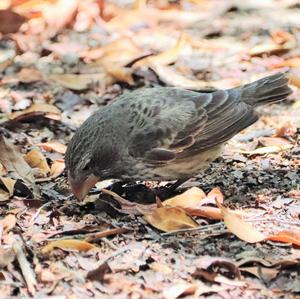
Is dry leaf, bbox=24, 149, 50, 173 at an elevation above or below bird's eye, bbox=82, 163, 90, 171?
below

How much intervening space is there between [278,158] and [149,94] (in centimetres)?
114

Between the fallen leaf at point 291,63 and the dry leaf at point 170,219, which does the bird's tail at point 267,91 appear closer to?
the dry leaf at point 170,219

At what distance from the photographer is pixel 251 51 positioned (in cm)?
866

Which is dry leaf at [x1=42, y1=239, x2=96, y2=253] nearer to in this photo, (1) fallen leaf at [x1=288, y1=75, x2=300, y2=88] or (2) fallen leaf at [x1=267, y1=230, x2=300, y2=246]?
(2) fallen leaf at [x1=267, y1=230, x2=300, y2=246]

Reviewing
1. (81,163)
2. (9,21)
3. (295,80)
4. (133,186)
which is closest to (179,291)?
Answer: (81,163)

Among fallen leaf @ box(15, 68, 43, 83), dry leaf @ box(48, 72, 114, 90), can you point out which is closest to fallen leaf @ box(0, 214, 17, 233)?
dry leaf @ box(48, 72, 114, 90)

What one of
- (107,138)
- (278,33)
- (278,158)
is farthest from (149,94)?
(278,33)

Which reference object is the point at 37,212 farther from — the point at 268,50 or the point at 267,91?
the point at 268,50

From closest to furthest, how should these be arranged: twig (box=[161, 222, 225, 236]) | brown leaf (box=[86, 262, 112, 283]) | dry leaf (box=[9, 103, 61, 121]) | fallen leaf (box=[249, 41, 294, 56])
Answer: brown leaf (box=[86, 262, 112, 283])
twig (box=[161, 222, 225, 236])
dry leaf (box=[9, 103, 61, 121])
fallen leaf (box=[249, 41, 294, 56])

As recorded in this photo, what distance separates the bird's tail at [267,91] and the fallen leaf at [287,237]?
1.60 meters

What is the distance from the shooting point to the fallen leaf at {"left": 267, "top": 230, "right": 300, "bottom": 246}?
15.7 feet

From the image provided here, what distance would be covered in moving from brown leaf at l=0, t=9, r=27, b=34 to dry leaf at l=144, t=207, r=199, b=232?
15.6 feet

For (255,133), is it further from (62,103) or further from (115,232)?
(115,232)

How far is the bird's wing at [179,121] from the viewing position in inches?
220
